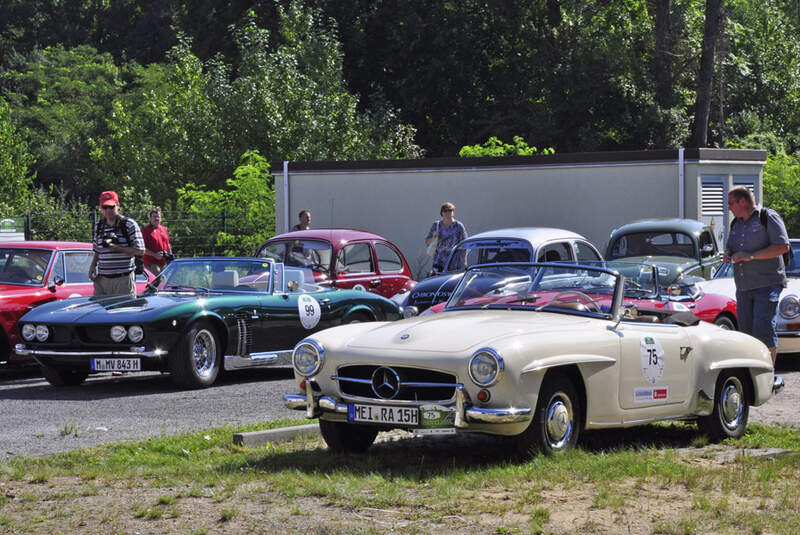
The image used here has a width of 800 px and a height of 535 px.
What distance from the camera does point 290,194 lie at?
2695 cm

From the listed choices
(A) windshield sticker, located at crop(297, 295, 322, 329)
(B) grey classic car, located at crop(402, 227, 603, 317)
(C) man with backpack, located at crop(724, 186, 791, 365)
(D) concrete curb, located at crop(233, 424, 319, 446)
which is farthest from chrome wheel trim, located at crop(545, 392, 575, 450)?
(B) grey classic car, located at crop(402, 227, 603, 317)

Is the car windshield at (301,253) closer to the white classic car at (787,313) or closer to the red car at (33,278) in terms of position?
the red car at (33,278)

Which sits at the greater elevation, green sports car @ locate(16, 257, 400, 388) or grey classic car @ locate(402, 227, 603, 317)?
grey classic car @ locate(402, 227, 603, 317)

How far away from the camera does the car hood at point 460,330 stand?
24.8 ft

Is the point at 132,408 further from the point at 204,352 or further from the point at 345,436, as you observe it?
the point at 345,436

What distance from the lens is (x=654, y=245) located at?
1822 centimetres

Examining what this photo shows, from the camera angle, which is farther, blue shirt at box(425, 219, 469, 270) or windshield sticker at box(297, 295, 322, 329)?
blue shirt at box(425, 219, 469, 270)

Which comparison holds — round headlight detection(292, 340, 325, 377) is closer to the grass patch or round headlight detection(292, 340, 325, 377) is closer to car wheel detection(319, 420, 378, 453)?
car wheel detection(319, 420, 378, 453)

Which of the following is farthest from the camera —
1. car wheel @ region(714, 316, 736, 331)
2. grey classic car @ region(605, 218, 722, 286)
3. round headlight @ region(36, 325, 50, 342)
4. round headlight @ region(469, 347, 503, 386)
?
grey classic car @ region(605, 218, 722, 286)

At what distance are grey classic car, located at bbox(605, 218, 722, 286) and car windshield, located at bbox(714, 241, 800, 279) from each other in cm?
171

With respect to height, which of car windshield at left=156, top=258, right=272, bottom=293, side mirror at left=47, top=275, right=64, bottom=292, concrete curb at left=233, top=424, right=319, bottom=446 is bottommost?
concrete curb at left=233, top=424, right=319, bottom=446

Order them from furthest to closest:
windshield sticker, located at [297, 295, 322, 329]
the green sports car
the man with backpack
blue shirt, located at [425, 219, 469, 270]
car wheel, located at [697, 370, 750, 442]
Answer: blue shirt, located at [425, 219, 469, 270]
windshield sticker, located at [297, 295, 322, 329]
the green sports car
the man with backpack
car wheel, located at [697, 370, 750, 442]

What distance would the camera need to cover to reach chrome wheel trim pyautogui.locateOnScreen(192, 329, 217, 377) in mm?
12352

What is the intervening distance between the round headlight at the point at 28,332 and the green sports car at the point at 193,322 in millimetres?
10
